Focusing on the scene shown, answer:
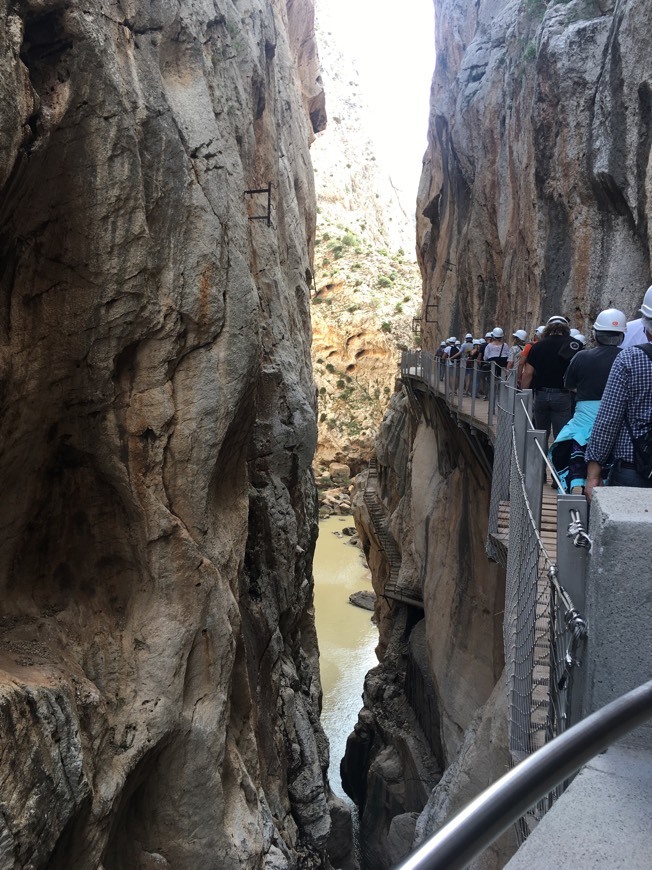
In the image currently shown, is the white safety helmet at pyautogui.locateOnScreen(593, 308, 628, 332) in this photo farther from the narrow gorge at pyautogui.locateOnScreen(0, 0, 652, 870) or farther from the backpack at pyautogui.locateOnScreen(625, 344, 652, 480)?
the narrow gorge at pyautogui.locateOnScreen(0, 0, 652, 870)

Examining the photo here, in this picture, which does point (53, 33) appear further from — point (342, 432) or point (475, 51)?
point (342, 432)

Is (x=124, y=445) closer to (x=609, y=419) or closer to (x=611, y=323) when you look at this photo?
(x=611, y=323)

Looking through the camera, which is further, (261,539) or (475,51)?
(475,51)

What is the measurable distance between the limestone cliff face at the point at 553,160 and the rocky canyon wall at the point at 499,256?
0.12 feet

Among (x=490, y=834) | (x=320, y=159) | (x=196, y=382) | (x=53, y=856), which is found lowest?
(x=53, y=856)

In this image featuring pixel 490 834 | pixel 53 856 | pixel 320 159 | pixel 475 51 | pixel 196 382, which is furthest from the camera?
pixel 320 159

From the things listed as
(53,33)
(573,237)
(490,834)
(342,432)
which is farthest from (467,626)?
(342,432)

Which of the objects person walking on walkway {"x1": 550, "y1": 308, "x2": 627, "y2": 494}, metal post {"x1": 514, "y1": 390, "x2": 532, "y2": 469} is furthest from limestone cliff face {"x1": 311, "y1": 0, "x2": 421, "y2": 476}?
person walking on walkway {"x1": 550, "y1": 308, "x2": 627, "y2": 494}

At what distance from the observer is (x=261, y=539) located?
1112 centimetres

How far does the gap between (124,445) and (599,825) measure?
5993mm

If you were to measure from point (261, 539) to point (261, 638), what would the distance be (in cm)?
150

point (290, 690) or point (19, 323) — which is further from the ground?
point (19, 323)

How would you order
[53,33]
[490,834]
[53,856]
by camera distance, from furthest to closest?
[53,33] < [53,856] < [490,834]

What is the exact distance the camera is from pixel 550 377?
746cm
